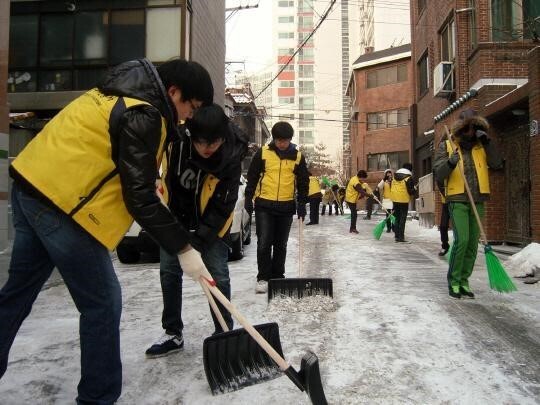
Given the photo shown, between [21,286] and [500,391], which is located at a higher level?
[21,286]

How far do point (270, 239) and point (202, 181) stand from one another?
88.6 inches

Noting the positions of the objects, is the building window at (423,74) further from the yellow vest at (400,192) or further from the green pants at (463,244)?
the green pants at (463,244)

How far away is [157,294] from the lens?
17.2 ft

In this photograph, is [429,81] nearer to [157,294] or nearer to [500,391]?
[157,294]

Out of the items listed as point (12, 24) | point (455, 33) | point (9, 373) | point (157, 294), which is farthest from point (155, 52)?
point (9, 373)

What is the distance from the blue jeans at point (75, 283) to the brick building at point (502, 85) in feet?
23.7

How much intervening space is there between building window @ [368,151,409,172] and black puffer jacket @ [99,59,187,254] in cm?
3121

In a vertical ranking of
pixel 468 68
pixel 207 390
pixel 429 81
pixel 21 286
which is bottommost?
pixel 207 390

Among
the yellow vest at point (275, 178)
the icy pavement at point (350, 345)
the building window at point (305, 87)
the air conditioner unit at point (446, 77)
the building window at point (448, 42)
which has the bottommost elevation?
the icy pavement at point (350, 345)

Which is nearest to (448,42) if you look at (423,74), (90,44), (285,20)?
(423,74)

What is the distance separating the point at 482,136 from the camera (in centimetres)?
511

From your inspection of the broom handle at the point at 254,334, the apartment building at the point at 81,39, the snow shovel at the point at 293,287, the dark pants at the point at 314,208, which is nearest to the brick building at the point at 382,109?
the dark pants at the point at 314,208

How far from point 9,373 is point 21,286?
965mm

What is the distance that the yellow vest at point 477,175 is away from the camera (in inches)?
200
